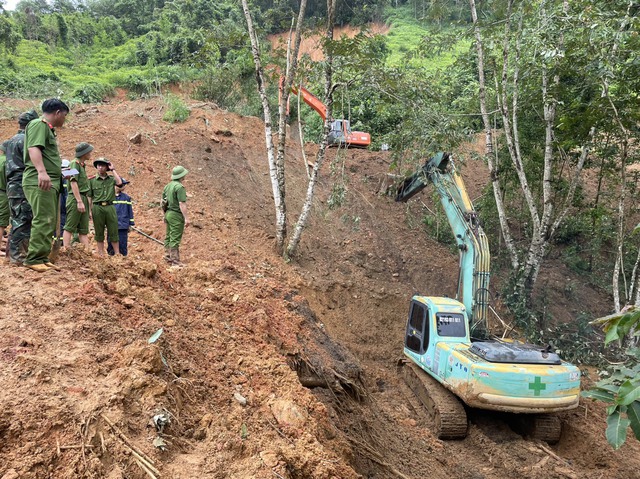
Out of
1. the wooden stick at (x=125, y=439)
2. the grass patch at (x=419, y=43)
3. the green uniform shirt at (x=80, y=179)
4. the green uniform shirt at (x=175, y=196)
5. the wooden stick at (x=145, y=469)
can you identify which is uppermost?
the grass patch at (x=419, y=43)

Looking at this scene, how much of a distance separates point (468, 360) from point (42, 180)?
205 inches

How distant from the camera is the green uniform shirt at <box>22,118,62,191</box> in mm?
3984

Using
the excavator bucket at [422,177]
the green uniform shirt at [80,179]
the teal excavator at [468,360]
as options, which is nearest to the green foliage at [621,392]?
the teal excavator at [468,360]

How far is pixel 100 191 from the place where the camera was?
6078 mm

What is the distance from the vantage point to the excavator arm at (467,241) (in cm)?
739

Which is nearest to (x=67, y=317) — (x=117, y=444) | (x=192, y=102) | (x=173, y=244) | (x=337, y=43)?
(x=117, y=444)

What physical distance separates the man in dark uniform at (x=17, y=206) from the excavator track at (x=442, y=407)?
5.34m

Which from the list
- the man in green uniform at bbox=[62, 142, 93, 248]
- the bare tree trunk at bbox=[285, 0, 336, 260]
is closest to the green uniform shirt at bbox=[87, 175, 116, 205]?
the man in green uniform at bbox=[62, 142, 93, 248]

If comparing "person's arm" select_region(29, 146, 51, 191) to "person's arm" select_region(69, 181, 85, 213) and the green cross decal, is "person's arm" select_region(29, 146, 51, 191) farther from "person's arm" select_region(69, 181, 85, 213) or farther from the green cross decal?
the green cross decal

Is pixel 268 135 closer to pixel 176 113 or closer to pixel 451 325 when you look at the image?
pixel 451 325

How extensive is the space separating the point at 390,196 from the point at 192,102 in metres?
7.12

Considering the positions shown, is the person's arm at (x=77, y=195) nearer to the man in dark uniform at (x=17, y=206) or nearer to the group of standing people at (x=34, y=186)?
the group of standing people at (x=34, y=186)

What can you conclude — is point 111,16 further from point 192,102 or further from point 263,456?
point 263,456

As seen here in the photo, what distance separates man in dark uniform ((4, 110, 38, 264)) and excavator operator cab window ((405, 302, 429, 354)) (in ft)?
18.0
